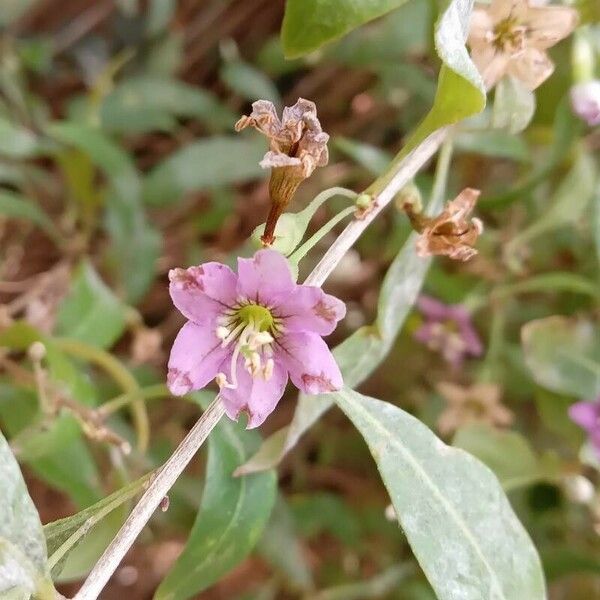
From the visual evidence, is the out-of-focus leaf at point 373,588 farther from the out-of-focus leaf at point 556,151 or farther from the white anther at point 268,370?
the white anther at point 268,370

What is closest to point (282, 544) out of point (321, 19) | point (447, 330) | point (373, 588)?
point (373, 588)

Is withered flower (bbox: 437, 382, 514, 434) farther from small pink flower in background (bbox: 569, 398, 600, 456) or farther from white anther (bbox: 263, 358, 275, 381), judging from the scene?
white anther (bbox: 263, 358, 275, 381)

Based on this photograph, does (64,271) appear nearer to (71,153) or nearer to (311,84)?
(71,153)

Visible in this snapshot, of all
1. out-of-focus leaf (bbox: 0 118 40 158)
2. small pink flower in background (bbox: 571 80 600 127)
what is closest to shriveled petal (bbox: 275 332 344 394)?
small pink flower in background (bbox: 571 80 600 127)

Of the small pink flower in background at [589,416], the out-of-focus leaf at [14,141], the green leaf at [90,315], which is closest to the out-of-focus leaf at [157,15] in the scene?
the out-of-focus leaf at [14,141]

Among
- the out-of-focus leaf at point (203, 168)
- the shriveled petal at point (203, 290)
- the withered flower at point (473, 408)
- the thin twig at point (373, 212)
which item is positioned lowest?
the withered flower at point (473, 408)

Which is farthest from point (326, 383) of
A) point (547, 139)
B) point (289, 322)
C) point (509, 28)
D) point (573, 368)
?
A: point (547, 139)
